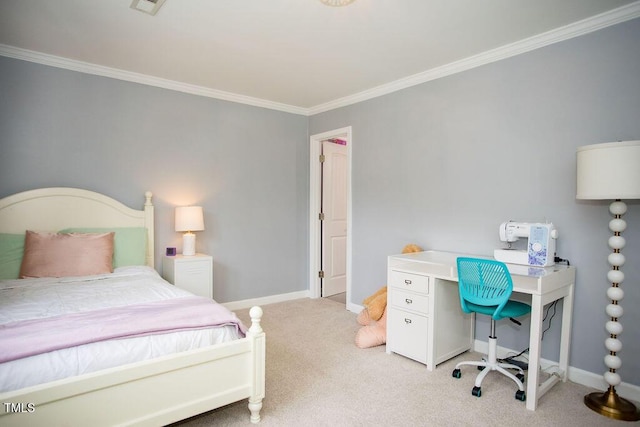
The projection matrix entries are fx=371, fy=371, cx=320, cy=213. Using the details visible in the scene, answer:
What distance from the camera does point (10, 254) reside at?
289 cm

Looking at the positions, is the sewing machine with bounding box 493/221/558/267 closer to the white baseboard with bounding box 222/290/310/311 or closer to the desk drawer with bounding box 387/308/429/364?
the desk drawer with bounding box 387/308/429/364

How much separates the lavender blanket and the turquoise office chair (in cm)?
150

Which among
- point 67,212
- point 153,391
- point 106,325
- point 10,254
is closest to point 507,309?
point 153,391

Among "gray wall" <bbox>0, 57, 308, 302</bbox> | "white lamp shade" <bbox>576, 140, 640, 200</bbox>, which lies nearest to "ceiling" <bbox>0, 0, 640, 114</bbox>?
"gray wall" <bbox>0, 57, 308, 302</bbox>

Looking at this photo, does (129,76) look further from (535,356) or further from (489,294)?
(535,356)

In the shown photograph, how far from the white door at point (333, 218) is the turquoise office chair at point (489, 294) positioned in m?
2.58

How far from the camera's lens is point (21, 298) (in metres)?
2.23

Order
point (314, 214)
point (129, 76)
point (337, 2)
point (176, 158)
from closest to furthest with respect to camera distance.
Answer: point (337, 2)
point (129, 76)
point (176, 158)
point (314, 214)

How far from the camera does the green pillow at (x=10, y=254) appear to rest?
2842 millimetres

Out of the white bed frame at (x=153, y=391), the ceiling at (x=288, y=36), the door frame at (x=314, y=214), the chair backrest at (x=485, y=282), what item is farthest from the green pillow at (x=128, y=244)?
the chair backrest at (x=485, y=282)

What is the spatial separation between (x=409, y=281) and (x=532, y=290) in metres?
0.89

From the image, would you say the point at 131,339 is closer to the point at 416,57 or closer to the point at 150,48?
the point at 150,48

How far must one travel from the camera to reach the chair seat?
2405mm

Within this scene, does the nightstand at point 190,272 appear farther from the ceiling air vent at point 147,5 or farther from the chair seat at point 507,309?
the chair seat at point 507,309
